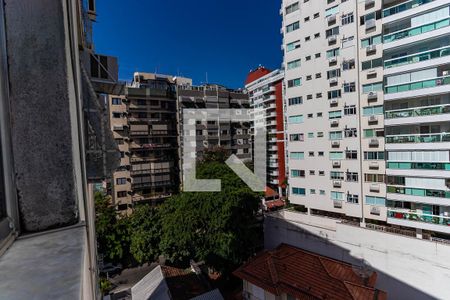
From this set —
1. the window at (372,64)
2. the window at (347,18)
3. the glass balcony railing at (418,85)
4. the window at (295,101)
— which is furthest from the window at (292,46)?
the glass balcony railing at (418,85)

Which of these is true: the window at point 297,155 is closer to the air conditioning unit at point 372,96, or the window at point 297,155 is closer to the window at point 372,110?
the window at point 372,110

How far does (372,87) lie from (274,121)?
48.8 ft

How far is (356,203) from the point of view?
1255 centimetres

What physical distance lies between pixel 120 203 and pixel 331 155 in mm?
16565

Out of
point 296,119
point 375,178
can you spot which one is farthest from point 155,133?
point 375,178

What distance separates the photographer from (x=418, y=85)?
1067cm

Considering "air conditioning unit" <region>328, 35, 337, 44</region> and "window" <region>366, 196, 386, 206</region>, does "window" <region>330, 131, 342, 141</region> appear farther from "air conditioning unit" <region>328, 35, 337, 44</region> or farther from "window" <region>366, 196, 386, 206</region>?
"air conditioning unit" <region>328, 35, 337, 44</region>

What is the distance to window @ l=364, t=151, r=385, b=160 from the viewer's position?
11766 millimetres

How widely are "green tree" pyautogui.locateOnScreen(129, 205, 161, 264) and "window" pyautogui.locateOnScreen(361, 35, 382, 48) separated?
1368cm

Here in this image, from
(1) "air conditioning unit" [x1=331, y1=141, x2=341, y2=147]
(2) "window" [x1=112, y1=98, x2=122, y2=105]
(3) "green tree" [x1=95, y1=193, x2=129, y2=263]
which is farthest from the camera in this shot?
(2) "window" [x1=112, y1=98, x2=122, y2=105]

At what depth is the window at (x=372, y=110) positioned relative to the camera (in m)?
11.7

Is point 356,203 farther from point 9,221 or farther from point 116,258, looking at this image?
point 9,221

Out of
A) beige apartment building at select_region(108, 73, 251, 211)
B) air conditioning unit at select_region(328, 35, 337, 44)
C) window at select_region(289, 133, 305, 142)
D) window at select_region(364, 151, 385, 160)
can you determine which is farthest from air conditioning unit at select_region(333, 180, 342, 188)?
beige apartment building at select_region(108, 73, 251, 211)

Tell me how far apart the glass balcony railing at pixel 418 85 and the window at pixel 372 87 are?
33cm
